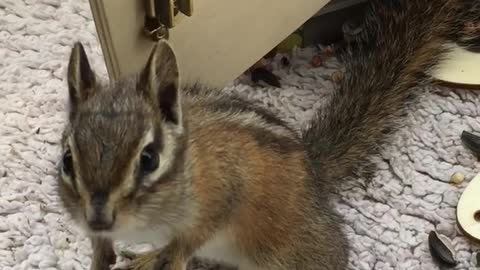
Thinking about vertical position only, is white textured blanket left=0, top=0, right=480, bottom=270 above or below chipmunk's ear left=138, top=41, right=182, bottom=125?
below

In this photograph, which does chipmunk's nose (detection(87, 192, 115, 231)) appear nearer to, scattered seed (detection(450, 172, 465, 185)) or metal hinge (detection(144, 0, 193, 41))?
metal hinge (detection(144, 0, 193, 41))

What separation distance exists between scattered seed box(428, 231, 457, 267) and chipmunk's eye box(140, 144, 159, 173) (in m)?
0.66

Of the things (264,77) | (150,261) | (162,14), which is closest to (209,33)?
(162,14)

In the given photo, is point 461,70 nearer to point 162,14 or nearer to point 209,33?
point 209,33

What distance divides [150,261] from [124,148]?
0.36 m

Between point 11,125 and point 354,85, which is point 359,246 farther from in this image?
point 11,125

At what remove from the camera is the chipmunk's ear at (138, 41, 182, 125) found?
1.34 m

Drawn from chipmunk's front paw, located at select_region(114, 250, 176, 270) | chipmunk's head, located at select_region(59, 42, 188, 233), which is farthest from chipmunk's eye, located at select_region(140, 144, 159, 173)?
chipmunk's front paw, located at select_region(114, 250, 176, 270)

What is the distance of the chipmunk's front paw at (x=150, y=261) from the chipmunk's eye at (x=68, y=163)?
27cm

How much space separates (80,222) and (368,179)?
2.26 ft

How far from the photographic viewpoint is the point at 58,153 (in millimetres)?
1886

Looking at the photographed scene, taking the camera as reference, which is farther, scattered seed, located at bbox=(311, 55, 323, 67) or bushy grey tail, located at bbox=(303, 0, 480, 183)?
scattered seed, located at bbox=(311, 55, 323, 67)

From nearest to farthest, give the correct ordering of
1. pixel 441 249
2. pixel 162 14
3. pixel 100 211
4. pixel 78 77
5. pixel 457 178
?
1. pixel 100 211
2. pixel 78 77
3. pixel 162 14
4. pixel 441 249
5. pixel 457 178

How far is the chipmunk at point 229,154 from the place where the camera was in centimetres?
129
